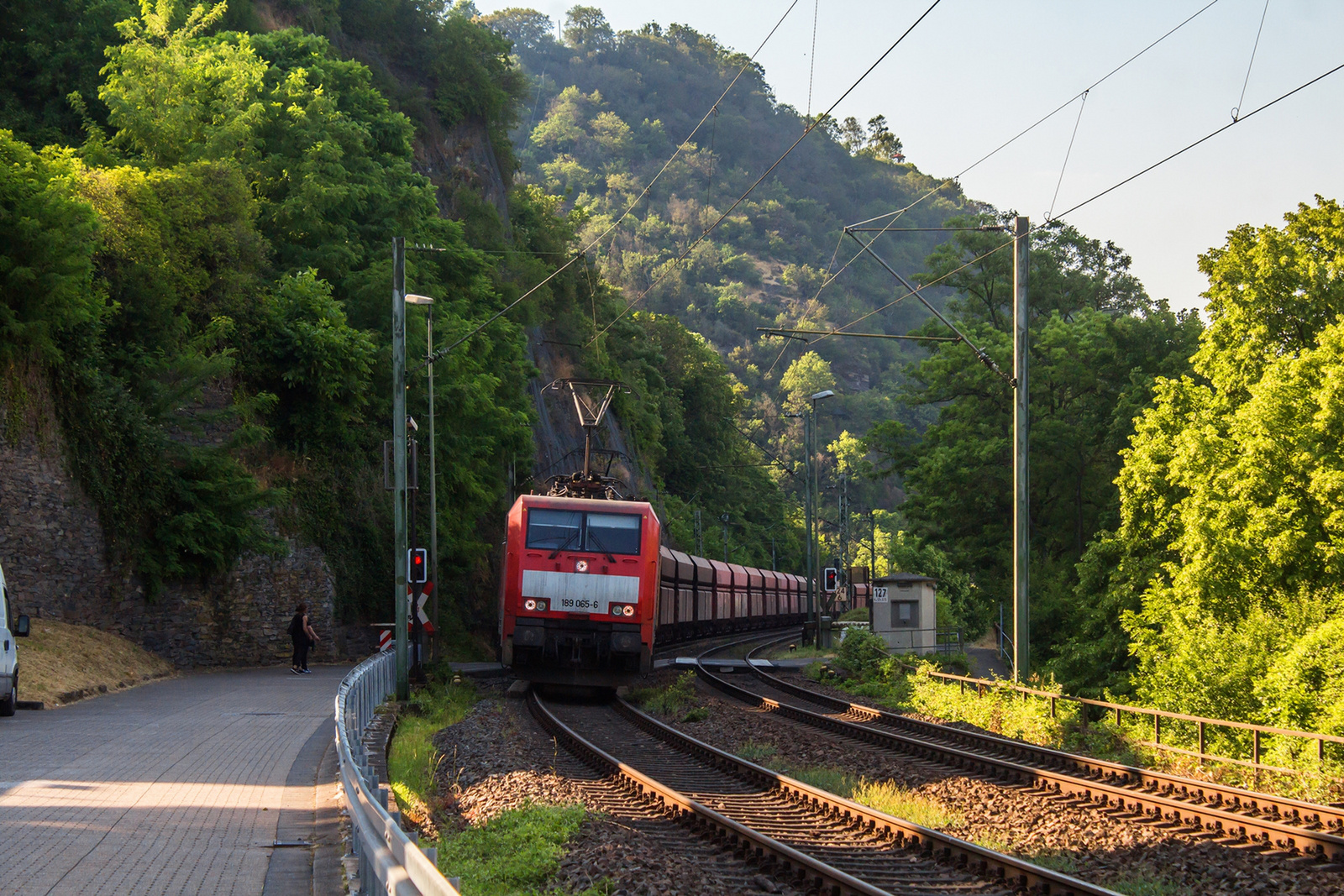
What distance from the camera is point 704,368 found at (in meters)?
90.6

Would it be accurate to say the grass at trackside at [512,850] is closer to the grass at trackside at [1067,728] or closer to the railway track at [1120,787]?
the grass at trackside at [1067,728]

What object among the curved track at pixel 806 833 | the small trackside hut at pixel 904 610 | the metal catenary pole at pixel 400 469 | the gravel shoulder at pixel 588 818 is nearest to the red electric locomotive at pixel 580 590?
the metal catenary pole at pixel 400 469

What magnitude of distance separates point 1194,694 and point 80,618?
2211cm

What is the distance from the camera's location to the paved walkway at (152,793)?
314 inches

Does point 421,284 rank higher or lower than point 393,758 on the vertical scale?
higher

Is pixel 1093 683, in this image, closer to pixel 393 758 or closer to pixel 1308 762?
pixel 1308 762

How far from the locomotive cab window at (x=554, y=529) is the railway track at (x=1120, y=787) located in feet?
15.7

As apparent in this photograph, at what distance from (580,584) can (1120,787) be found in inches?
424

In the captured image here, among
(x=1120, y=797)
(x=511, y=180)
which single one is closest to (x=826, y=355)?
(x=511, y=180)

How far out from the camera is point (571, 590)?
2200 centimetres

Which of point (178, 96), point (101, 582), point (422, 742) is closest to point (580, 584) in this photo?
point (422, 742)

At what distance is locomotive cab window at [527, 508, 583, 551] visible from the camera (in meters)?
22.2

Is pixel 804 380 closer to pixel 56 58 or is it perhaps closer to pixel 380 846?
pixel 56 58

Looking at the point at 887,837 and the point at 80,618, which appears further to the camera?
the point at 80,618
